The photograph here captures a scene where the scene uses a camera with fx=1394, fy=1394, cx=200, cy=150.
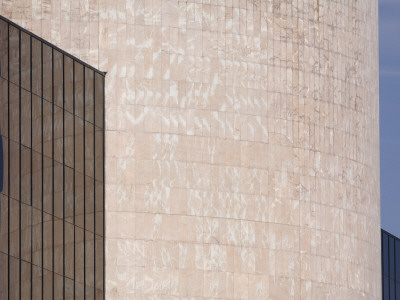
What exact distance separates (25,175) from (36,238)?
2262 millimetres

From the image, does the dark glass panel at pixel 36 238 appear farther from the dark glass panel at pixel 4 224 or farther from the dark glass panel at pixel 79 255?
the dark glass panel at pixel 79 255

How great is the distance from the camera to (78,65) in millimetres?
54688

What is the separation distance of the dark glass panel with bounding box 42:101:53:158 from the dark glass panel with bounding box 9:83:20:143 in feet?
6.77

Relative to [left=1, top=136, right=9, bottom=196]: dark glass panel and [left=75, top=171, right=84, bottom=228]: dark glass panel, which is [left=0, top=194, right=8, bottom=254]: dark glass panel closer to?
[left=1, top=136, right=9, bottom=196]: dark glass panel

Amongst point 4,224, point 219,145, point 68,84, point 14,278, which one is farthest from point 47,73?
point 219,145

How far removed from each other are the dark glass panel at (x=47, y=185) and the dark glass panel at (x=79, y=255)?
8.83ft

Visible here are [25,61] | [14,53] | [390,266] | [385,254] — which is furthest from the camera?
[390,266]

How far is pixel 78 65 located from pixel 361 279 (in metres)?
17.6

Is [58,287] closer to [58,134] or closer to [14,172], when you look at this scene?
[14,172]

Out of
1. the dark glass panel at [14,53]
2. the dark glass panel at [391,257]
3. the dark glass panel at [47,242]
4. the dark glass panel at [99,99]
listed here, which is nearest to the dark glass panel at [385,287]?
the dark glass panel at [391,257]

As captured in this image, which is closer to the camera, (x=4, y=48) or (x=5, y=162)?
A: (x=5, y=162)

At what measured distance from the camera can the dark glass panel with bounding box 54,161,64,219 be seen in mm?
51156

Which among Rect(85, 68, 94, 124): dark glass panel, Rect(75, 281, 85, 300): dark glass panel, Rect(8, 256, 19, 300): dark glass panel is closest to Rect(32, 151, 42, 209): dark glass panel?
Rect(8, 256, 19, 300): dark glass panel

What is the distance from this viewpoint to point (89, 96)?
182ft
